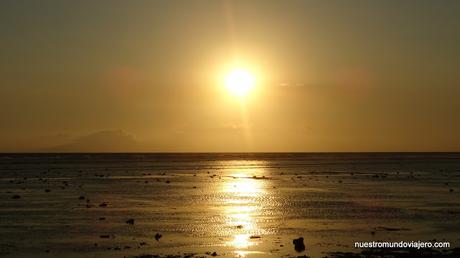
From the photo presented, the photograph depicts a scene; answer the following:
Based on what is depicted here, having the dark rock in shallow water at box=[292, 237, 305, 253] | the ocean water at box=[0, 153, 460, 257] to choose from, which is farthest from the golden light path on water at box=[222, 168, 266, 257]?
the dark rock in shallow water at box=[292, 237, 305, 253]

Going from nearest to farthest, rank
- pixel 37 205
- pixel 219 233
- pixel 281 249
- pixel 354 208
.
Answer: pixel 281 249
pixel 219 233
pixel 354 208
pixel 37 205

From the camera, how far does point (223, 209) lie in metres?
45.6

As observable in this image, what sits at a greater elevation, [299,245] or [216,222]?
[216,222]

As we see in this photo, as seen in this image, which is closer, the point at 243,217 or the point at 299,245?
the point at 299,245

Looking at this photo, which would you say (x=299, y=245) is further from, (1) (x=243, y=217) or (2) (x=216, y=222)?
(1) (x=243, y=217)

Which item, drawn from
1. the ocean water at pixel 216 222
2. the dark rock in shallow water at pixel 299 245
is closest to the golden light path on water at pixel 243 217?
the ocean water at pixel 216 222

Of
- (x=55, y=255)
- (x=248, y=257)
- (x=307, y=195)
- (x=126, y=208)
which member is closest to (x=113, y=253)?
(x=55, y=255)

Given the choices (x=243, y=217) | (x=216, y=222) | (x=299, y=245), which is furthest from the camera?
(x=243, y=217)

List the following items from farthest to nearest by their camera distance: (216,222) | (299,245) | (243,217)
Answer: (243,217) → (216,222) → (299,245)

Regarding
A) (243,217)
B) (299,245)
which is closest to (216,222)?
(243,217)

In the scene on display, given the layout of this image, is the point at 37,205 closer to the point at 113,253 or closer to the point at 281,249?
the point at 113,253

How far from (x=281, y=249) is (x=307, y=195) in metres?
31.8

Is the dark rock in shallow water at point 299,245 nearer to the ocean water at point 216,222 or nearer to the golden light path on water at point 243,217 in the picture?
the ocean water at point 216,222

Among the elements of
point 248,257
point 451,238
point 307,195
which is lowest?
point 248,257
